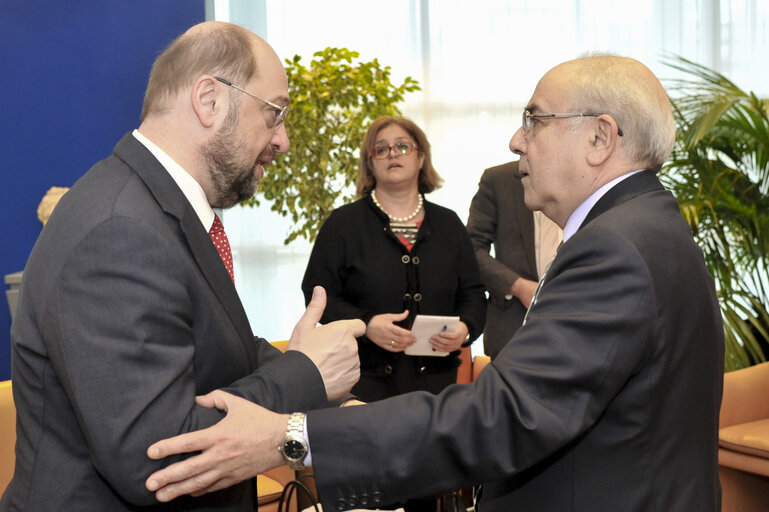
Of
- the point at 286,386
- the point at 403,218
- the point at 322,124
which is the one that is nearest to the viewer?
the point at 286,386

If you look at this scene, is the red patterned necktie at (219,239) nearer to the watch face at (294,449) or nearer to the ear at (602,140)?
the watch face at (294,449)

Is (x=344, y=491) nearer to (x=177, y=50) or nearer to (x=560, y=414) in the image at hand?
(x=560, y=414)

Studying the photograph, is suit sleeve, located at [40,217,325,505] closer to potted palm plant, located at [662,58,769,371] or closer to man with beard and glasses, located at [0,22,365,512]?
man with beard and glasses, located at [0,22,365,512]

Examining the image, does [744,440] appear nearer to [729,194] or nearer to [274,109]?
[729,194]

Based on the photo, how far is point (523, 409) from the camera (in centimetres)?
141

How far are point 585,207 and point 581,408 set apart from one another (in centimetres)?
50

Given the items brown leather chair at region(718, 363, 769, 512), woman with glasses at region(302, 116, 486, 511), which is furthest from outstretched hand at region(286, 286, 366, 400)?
brown leather chair at region(718, 363, 769, 512)

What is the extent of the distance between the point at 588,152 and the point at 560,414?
0.60 meters

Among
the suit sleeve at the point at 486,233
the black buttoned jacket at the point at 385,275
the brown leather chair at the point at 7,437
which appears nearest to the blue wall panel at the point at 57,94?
the black buttoned jacket at the point at 385,275

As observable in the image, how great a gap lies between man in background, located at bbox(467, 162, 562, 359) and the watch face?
86.4 inches

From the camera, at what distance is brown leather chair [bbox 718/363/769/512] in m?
3.43

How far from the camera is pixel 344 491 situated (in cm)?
146

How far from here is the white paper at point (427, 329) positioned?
11.1 ft

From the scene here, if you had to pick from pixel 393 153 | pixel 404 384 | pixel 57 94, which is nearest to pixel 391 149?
pixel 393 153
